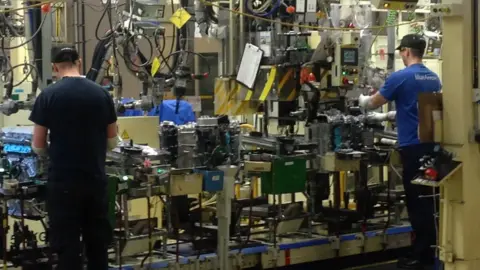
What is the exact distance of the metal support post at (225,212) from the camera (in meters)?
6.38

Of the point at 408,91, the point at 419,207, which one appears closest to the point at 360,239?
the point at 419,207

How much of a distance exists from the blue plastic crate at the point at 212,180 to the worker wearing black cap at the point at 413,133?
4.33ft

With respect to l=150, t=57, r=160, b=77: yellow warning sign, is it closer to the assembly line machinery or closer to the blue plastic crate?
the assembly line machinery

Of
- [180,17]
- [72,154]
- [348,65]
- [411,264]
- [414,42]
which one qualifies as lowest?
[411,264]

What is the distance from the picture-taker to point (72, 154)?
5367 millimetres

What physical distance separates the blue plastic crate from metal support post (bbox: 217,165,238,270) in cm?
6

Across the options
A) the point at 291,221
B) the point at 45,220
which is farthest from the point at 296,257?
the point at 45,220

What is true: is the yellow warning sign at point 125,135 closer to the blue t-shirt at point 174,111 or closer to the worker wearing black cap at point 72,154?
the blue t-shirt at point 174,111

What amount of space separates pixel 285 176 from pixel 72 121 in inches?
77.7

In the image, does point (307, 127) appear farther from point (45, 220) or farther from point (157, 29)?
point (45, 220)

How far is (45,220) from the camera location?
6.12 m

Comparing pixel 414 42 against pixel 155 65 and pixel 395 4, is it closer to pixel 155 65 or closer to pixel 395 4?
pixel 395 4

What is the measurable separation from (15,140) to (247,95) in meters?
2.07

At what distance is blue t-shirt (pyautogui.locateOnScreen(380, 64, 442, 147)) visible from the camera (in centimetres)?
659
